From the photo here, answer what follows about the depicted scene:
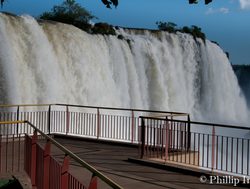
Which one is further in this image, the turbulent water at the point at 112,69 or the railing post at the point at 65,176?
the turbulent water at the point at 112,69

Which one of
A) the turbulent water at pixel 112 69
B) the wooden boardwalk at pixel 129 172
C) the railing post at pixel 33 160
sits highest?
the turbulent water at pixel 112 69

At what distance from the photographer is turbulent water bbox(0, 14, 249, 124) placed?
26.4 metres

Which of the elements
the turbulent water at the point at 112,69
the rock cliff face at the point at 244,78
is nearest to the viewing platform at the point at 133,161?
the turbulent water at the point at 112,69

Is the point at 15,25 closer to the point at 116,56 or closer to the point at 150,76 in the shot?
the point at 116,56

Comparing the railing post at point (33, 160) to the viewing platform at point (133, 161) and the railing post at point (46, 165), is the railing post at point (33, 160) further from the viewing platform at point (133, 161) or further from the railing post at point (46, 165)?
the railing post at point (46, 165)

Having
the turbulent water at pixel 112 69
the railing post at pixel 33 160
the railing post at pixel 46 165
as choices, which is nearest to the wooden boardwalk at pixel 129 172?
the railing post at pixel 33 160

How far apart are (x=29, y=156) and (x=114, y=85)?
72.4 ft

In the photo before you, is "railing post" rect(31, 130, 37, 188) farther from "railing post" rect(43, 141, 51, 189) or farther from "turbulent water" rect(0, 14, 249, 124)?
"turbulent water" rect(0, 14, 249, 124)

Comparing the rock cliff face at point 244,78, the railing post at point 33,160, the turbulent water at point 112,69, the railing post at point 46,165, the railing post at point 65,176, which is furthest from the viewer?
the rock cliff face at point 244,78

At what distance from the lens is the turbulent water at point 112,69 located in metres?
26.4

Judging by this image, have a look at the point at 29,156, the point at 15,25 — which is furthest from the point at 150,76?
the point at 29,156

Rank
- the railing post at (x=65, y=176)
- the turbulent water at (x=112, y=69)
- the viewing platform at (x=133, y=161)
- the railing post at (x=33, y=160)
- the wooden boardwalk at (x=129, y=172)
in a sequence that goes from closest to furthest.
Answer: the railing post at (x=65, y=176)
the viewing platform at (x=133, y=161)
the railing post at (x=33, y=160)
the wooden boardwalk at (x=129, y=172)
the turbulent water at (x=112, y=69)

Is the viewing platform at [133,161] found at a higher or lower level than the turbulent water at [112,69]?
lower

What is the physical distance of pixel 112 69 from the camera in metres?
32.9
